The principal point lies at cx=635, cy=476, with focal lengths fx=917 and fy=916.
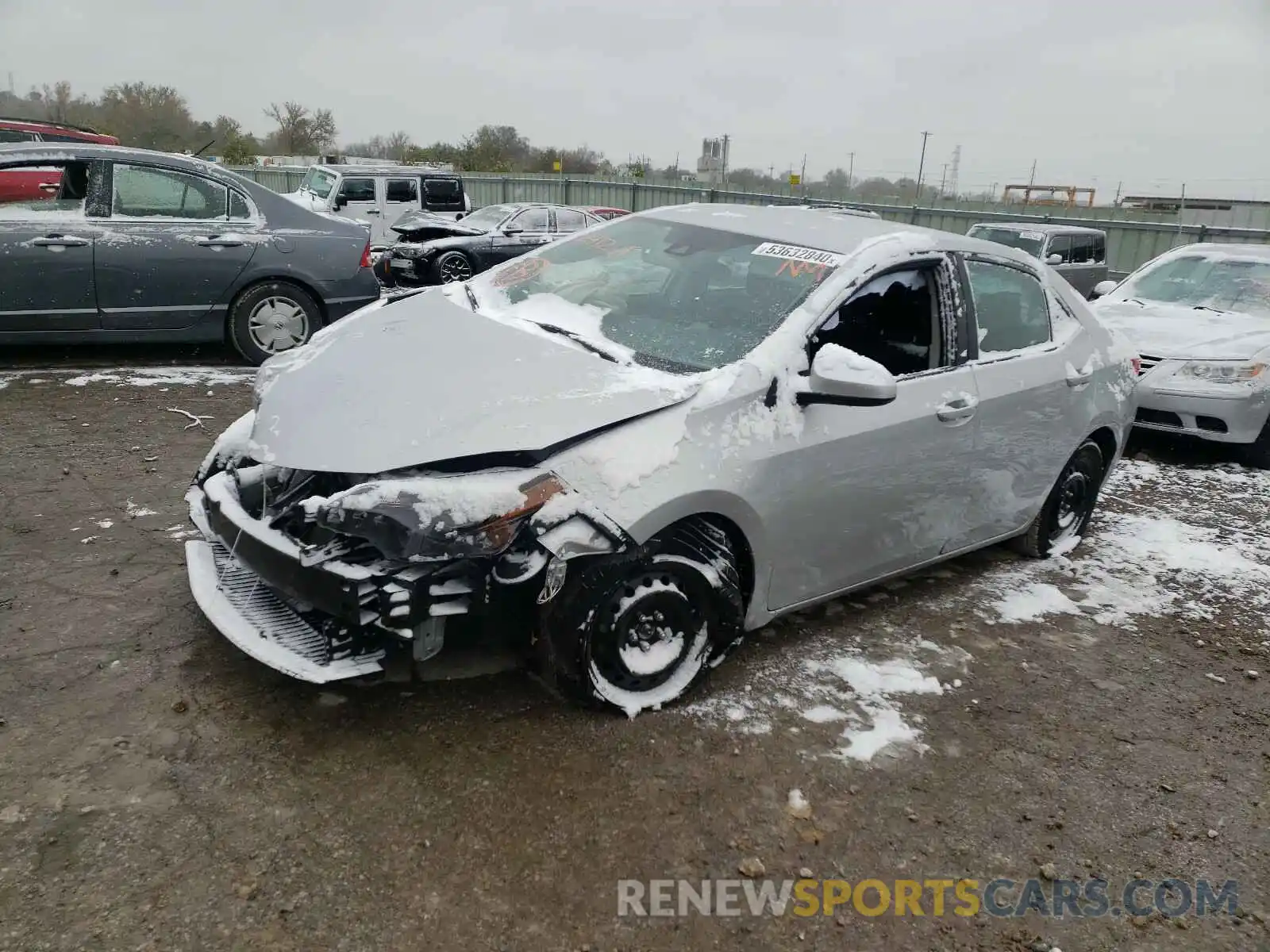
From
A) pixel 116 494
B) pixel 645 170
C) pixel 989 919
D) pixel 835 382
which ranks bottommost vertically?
pixel 989 919

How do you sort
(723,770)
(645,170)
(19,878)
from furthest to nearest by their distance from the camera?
1. (645,170)
2. (723,770)
3. (19,878)

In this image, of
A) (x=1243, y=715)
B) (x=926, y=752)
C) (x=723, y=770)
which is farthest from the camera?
(x=1243, y=715)

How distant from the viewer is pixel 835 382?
3059 mm

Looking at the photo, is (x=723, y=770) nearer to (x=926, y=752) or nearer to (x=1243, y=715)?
(x=926, y=752)

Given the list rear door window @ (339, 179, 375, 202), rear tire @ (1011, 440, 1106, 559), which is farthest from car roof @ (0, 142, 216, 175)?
rear door window @ (339, 179, 375, 202)

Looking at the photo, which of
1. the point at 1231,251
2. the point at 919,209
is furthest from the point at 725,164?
the point at 1231,251

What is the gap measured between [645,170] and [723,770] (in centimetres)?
2715

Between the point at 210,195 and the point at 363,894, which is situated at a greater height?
the point at 210,195

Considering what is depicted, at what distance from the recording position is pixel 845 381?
3.04 metres

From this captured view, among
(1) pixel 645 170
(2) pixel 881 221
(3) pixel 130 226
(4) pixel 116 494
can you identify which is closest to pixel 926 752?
(2) pixel 881 221

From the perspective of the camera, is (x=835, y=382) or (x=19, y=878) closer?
(x=19, y=878)

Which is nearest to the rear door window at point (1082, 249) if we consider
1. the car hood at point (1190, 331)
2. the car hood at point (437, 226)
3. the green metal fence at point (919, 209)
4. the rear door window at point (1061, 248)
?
the rear door window at point (1061, 248)

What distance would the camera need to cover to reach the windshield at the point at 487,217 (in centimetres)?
1352

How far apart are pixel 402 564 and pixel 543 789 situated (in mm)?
772
